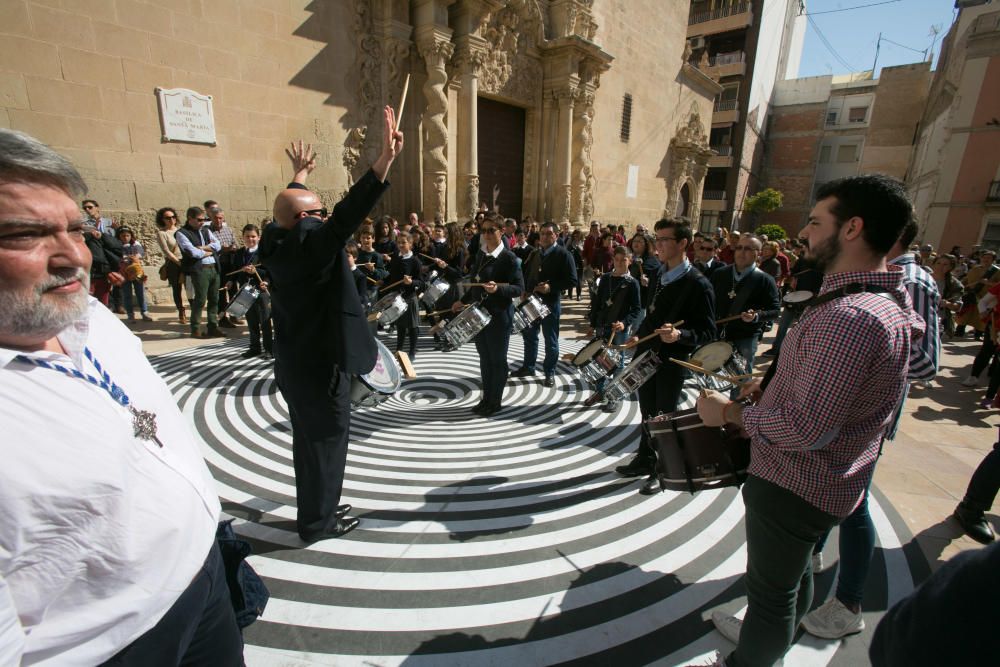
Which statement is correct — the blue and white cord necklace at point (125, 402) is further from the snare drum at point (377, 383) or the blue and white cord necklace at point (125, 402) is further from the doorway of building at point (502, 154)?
the doorway of building at point (502, 154)

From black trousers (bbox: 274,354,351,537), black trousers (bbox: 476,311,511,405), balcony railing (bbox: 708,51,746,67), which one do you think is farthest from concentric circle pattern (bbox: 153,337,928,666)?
balcony railing (bbox: 708,51,746,67)

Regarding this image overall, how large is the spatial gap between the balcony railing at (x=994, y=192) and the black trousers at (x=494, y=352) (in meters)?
29.6

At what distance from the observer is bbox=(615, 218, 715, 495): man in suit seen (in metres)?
3.48

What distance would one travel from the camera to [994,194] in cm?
2189

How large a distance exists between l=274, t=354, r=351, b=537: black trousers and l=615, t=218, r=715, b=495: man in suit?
2.22 meters

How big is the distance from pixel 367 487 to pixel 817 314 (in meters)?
3.18

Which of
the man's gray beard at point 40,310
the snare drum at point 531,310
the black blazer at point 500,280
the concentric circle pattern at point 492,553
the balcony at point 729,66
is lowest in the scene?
the concentric circle pattern at point 492,553

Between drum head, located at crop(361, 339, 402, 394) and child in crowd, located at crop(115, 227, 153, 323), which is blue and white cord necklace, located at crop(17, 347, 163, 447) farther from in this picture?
child in crowd, located at crop(115, 227, 153, 323)

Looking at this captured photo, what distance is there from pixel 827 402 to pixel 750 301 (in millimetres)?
4051

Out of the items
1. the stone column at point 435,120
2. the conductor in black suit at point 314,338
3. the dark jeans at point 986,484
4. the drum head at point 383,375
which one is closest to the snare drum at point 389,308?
the drum head at point 383,375

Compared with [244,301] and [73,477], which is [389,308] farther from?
[73,477]

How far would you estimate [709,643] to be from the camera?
2.26 metres

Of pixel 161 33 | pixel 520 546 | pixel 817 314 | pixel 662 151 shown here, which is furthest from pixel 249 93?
pixel 662 151

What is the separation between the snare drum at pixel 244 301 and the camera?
593 cm
